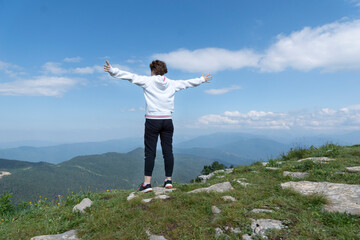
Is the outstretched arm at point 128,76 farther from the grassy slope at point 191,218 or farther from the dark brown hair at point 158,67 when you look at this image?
the grassy slope at point 191,218

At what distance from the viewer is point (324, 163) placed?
7.37 meters

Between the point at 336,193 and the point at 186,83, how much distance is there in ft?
16.0

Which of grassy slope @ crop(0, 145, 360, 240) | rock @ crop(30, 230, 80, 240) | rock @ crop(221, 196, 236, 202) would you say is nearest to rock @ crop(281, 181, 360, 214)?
grassy slope @ crop(0, 145, 360, 240)

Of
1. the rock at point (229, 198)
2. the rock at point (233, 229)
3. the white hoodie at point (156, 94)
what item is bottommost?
the rock at point (233, 229)

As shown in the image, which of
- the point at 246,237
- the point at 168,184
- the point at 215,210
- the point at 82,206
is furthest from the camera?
the point at 168,184

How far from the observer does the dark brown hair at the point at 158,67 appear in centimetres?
622

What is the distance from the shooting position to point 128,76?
19.2ft

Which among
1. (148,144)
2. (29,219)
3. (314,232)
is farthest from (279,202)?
(29,219)

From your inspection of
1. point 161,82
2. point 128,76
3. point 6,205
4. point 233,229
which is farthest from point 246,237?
point 6,205

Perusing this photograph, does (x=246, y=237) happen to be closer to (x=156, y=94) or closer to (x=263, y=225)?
(x=263, y=225)

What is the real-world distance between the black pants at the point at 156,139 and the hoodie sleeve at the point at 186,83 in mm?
1166

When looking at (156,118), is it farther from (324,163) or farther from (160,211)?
(324,163)

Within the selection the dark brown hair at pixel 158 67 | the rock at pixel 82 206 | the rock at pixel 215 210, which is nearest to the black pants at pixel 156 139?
the dark brown hair at pixel 158 67

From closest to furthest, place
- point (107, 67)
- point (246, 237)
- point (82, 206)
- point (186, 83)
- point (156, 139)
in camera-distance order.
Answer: point (246, 237), point (82, 206), point (107, 67), point (156, 139), point (186, 83)
